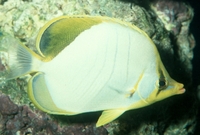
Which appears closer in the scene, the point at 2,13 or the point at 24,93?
the point at 24,93

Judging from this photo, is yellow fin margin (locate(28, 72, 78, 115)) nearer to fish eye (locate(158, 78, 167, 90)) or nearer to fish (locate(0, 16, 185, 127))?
fish (locate(0, 16, 185, 127))

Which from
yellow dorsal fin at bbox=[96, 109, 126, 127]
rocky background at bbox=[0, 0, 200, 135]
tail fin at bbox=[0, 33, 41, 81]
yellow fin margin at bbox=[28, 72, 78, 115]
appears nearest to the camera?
tail fin at bbox=[0, 33, 41, 81]

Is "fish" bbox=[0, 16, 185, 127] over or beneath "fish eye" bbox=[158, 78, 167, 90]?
over

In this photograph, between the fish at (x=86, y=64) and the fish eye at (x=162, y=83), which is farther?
the fish eye at (x=162, y=83)

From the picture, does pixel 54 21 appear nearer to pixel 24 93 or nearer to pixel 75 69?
pixel 75 69

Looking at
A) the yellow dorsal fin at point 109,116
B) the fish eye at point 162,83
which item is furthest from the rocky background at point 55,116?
the fish eye at point 162,83

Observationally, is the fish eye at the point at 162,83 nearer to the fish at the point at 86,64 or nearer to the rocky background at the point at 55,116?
the fish at the point at 86,64

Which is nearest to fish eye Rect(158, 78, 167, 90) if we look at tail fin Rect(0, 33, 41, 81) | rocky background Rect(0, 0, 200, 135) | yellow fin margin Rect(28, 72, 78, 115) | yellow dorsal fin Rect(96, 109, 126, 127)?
yellow dorsal fin Rect(96, 109, 126, 127)

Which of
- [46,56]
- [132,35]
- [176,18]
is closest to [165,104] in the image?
[176,18]

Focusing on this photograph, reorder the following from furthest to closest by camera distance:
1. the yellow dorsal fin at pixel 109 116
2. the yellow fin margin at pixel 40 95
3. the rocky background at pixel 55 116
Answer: the rocky background at pixel 55 116, the yellow dorsal fin at pixel 109 116, the yellow fin margin at pixel 40 95
